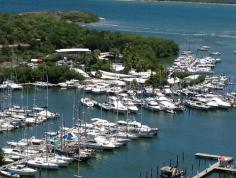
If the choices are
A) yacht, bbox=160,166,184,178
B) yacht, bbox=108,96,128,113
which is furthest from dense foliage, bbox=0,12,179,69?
yacht, bbox=160,166,184,178

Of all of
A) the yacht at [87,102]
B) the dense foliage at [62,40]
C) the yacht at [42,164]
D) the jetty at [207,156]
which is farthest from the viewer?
the dense foliage at [62,40]

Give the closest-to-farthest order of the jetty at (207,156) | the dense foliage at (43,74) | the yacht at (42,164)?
the yacht at (42,164) → the jetty at (207,156) → the dense foliage at (43,74)

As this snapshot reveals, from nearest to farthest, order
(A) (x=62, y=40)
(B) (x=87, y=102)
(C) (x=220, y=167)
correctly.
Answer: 1. (C) (x=220, y=167)
2. (B) (x=87, y=102)
3. (A) (x=62, y=40)

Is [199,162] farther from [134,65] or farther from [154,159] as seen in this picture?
[134,65]

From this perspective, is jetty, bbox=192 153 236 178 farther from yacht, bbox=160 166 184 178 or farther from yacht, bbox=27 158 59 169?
yacht, bbox=27 158 59 169

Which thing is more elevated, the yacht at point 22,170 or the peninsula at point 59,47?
the peninsula at point 59,47

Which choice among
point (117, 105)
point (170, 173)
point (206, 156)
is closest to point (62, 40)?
point (117, 105)

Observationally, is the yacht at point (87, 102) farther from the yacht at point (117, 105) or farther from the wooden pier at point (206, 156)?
the wooden pier at point (206, 156)

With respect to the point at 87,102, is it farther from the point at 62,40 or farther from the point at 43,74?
the point at 62,40

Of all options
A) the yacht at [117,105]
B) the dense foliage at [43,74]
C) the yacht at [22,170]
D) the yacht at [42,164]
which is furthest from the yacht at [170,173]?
the dense foliage at [43,74]
